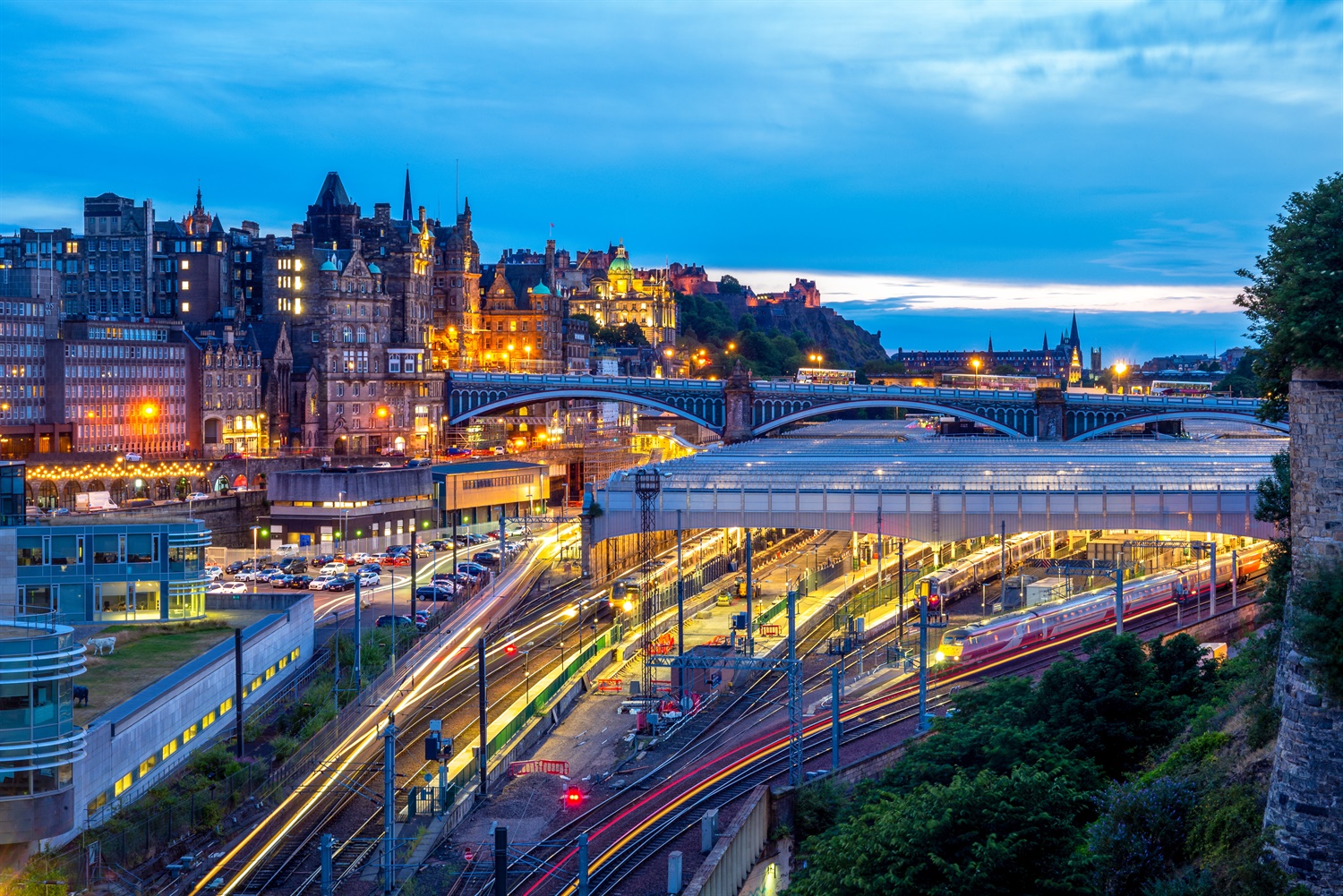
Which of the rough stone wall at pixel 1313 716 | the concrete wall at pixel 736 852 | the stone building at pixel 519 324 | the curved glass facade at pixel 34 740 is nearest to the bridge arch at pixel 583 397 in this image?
the stone building at pixel 519 324

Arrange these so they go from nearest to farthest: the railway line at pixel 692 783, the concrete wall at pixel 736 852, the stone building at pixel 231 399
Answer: the concrete wall at pixel 736 852 → the railway line at pixel 692 783 → the stone building at pixel 231 399

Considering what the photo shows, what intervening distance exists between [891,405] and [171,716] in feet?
317

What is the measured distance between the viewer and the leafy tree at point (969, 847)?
25.7 meters

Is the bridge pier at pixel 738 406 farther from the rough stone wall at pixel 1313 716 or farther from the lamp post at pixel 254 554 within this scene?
the rough stone wall at pixel 1313 716

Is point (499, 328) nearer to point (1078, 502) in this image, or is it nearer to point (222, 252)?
point (222, 252)

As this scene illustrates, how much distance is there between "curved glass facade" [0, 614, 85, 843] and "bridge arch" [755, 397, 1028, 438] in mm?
97005

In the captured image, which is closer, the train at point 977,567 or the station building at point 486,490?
the train at point 977,567

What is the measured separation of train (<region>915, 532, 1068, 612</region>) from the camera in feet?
213

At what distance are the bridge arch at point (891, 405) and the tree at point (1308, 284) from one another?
99.2 meters

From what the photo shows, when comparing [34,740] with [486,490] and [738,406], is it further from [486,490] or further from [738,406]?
[738,406]

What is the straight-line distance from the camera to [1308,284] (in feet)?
81.3

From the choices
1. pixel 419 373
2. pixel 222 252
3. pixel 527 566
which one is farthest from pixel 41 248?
pixel 527 566

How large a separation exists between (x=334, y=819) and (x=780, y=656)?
21.5 m

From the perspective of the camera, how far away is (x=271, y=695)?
52000 mm
